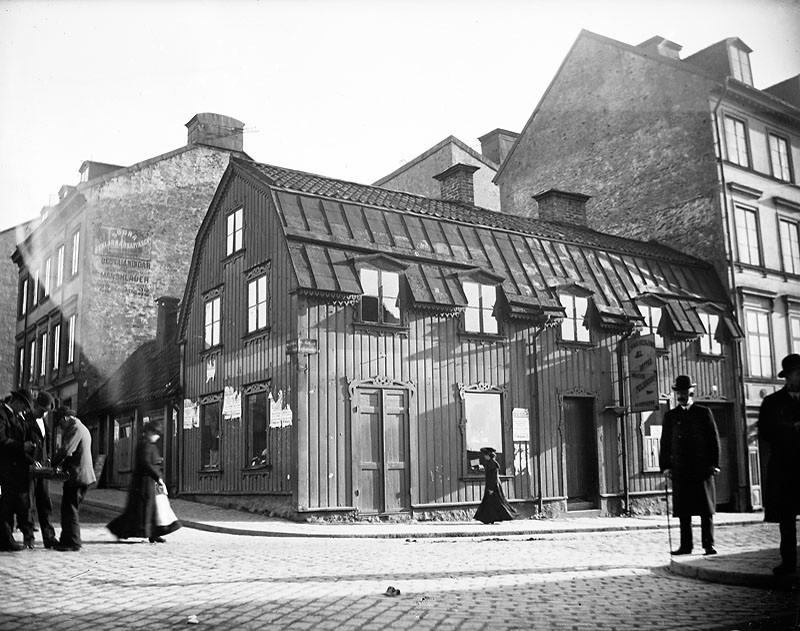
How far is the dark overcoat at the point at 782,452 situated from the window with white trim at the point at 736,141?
1971 centimetres

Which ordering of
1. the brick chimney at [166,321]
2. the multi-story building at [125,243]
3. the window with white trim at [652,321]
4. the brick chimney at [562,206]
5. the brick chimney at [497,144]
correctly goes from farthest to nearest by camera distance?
the brick chimney at [497,144]
the multi-story building at [125,243]
the brick chimney at [562,206]
the brick chimney at [166,321]
the window with white trim at [652,321]

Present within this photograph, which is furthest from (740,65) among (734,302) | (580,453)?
(580,453)

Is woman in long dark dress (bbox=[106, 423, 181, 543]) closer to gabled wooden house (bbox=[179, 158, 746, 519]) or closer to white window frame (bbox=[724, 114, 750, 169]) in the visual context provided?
gabled wooden house (bbox=[179, 158, 746, 519])

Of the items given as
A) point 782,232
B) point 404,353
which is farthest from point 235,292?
point 782,232

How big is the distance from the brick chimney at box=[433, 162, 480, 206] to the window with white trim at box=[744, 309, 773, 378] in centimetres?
892

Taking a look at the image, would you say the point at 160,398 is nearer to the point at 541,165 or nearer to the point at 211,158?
the point at 211,158

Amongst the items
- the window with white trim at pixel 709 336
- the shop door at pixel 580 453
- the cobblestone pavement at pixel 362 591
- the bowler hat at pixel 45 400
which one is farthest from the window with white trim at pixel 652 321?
the bowler hat at pixel 45 400

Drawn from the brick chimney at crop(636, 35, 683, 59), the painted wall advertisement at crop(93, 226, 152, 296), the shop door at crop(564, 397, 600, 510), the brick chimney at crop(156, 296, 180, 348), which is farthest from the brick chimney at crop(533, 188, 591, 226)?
the painted wall advertisement at crop(93, 226, 152, 296)

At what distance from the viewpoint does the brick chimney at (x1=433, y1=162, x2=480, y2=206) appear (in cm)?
2558

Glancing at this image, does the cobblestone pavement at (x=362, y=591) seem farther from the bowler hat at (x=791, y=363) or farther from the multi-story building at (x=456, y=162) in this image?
the multi-story building at (x=456, y=162)

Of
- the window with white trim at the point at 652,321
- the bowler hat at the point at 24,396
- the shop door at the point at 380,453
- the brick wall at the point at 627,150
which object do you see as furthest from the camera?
the brick wall at the point at 627,150

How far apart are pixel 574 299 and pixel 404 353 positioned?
5499 millimetres

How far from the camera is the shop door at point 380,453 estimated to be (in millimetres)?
17562

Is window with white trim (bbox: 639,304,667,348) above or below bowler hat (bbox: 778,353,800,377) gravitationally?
above
